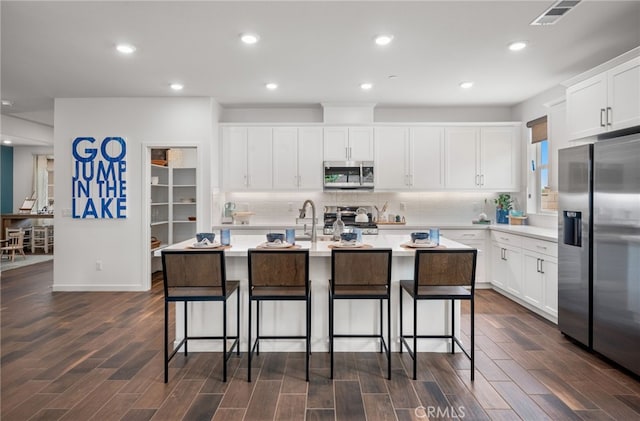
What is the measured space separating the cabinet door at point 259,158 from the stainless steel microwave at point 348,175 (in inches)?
33.9

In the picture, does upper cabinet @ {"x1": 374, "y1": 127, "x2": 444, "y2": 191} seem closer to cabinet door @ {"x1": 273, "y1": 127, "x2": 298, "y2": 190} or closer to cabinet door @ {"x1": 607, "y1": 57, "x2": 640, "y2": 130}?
cabinet door @ {"x1": 273, "y1": 127, "x2": 298, "y2": 190}

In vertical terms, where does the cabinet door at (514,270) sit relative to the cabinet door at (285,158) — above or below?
below

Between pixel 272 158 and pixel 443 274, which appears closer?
pixel 443 274

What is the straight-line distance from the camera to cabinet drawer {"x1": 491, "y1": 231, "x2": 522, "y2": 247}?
4.44 m

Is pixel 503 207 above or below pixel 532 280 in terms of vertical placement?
above

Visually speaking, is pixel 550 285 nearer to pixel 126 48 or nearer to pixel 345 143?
pixel 345 143

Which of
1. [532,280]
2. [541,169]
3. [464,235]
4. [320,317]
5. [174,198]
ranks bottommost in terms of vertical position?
[320,317]

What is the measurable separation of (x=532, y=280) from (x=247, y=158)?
13.2 ft

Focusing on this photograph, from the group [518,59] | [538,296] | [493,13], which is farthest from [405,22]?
[538,296]

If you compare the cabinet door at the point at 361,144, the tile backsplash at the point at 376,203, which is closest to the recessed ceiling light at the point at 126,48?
the tile backsplash at the point at 376,203

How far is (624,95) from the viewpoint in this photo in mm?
2826

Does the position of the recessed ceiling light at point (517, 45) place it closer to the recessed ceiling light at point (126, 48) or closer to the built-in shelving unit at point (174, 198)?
the recessed ceiling light at point (126, 48)

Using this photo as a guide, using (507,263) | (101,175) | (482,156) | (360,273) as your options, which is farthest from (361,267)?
(101,175)

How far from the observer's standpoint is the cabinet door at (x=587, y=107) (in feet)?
9.99
